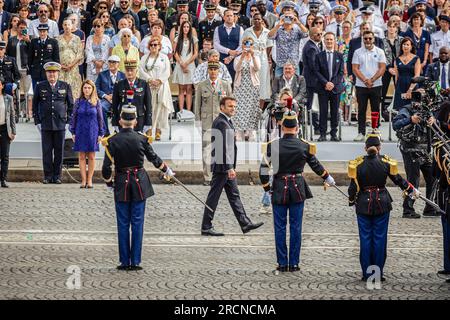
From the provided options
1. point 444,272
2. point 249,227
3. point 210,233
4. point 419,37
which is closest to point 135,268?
point 210,233

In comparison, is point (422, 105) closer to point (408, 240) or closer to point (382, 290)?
point (408, 240)

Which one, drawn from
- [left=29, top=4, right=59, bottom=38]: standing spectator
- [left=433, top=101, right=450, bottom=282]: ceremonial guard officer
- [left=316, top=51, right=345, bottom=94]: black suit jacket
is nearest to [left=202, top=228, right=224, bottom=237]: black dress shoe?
[left=433, top=101, right=450, bottom=282]: ceremonial guard officer

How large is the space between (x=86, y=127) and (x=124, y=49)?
3.15 m

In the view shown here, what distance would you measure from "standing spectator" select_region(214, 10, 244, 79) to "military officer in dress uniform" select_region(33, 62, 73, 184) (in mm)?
3972

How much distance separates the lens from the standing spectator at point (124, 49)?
86.9ft

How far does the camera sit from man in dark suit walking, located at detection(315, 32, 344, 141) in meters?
26.1

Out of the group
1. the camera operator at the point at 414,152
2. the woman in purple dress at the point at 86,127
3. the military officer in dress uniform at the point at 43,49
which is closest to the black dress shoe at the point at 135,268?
the camera operator at the point at 414,152

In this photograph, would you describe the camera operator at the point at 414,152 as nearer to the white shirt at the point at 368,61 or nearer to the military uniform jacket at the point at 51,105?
the white shirt at the point at 368,61

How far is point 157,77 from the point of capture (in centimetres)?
2650

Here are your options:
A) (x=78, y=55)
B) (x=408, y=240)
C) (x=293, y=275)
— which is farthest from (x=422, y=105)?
(x=78, y=55)

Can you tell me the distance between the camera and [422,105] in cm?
1958

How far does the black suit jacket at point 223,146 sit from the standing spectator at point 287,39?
24.1ft

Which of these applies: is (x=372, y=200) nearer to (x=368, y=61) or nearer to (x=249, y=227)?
(x=249, y=227)

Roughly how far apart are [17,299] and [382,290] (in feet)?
14.0
